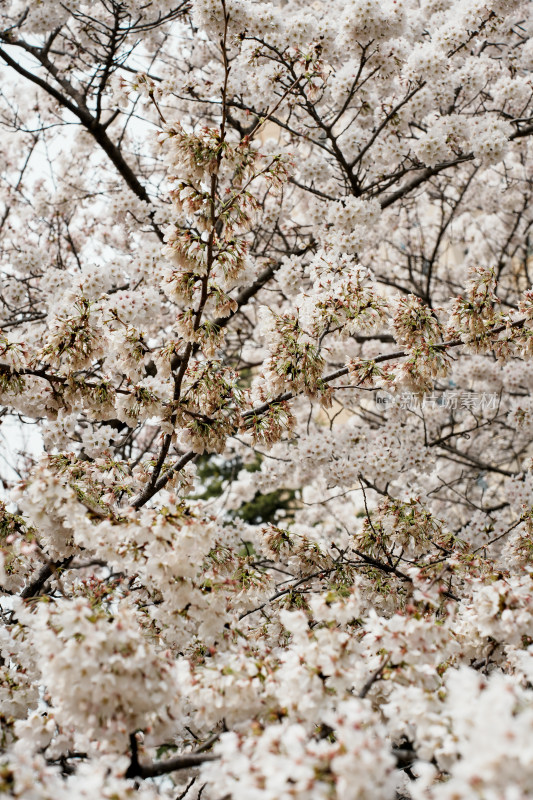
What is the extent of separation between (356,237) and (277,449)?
3879 millimetres

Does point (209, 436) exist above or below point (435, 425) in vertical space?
below

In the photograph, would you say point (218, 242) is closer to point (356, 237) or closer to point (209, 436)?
point (209, 436)

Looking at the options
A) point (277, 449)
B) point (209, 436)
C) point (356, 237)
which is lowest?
point (209, 436)

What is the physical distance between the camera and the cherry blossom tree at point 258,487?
202 centimetres

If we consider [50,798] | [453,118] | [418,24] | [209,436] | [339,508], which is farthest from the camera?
[339,508]

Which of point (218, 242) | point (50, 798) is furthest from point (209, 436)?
point (50, 798)

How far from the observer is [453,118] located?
507 cm

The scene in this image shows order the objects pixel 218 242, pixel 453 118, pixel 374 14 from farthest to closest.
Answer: pixel 453 118 → pixel 374 14 → pixel 218 242

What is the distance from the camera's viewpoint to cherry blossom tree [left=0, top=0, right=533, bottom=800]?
2.02 m

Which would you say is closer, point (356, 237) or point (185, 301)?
point (185, 301)

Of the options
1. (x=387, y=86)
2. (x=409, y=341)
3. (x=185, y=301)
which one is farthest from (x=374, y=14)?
(x=185, y=301)

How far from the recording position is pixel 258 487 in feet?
22.5

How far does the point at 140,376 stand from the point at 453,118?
3.62m

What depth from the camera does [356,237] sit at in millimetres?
4660
